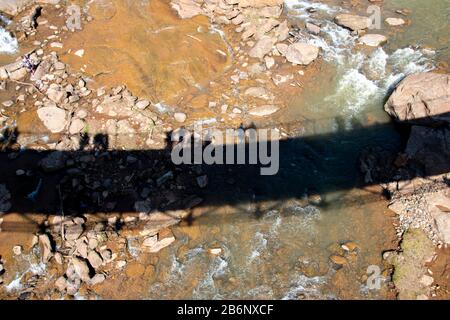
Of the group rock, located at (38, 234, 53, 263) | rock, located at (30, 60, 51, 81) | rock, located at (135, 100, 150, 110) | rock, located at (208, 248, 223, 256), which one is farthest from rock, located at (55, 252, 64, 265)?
rock, located at (30, 60, 51, 81)

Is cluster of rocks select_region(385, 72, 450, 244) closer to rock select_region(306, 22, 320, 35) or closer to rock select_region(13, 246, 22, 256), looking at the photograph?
rock select_region(306, 22, 320, 35)

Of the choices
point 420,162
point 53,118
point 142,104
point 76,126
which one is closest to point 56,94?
point 53,118

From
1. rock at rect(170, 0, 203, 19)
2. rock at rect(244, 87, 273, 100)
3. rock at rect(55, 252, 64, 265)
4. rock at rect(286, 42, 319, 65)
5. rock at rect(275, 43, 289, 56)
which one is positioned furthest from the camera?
rock at rect(170, 0, 203, 19)

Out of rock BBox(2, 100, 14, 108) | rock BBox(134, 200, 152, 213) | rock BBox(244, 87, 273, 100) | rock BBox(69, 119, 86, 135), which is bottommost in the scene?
rock BBox(134, 200, 152, 213)

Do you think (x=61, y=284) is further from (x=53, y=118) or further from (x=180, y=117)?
(x=180, y=117)

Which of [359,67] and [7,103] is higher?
[359,67]

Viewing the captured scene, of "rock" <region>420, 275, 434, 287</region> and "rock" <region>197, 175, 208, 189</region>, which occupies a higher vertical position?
"rock" <region>197, 175, 208, 189</region>

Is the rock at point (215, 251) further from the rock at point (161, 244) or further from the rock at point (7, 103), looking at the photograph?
the rock at point (7, 103)
